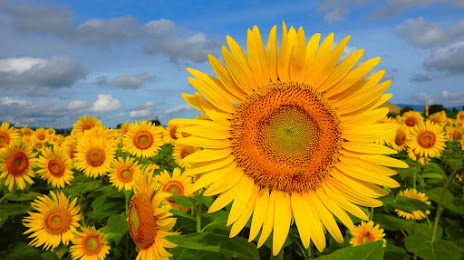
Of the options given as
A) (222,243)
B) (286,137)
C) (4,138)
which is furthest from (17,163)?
(286,137)

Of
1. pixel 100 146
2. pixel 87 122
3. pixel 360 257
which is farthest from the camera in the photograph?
pixel 87 122

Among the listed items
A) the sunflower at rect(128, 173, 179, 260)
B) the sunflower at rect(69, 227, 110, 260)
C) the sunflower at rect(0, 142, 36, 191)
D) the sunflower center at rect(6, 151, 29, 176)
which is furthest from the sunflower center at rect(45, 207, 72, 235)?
the sunflower at rect(128, 173, 179, 260)

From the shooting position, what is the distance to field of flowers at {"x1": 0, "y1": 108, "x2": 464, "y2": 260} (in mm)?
2357

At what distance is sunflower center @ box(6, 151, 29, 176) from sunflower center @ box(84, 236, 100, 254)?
2226 mm

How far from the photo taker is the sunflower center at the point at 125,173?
201 inches

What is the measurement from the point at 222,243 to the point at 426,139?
7068 millimetres

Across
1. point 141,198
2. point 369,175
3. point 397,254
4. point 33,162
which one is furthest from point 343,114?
point 33,162

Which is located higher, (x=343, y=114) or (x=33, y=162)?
(x=343, y=114)

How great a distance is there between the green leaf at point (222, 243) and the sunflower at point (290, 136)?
0.11m

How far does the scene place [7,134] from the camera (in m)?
7.26

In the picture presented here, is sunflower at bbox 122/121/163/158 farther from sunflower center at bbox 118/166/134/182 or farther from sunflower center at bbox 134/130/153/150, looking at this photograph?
sunflower center at bbox 118/166/134/182

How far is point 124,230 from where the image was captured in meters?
3.73

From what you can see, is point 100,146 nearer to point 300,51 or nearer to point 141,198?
point 141,198

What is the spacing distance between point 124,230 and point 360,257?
2.83m
